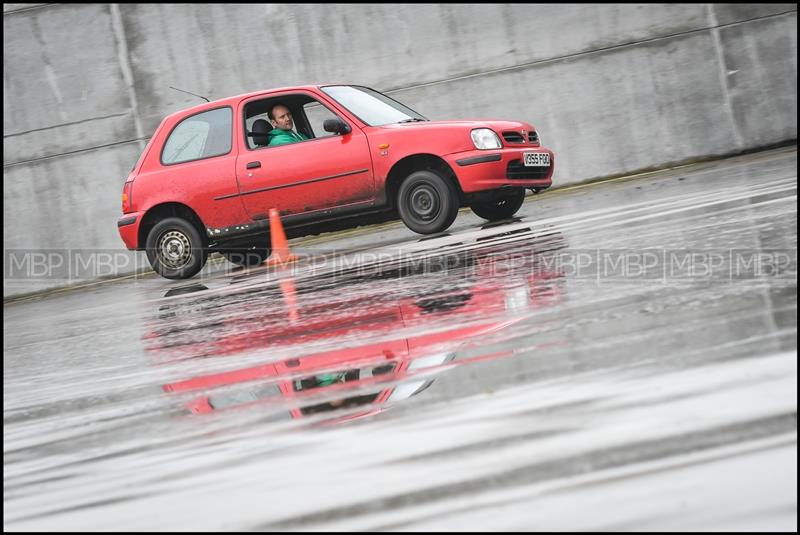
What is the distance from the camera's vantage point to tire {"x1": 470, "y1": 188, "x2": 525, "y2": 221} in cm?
1159

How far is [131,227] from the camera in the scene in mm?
11164

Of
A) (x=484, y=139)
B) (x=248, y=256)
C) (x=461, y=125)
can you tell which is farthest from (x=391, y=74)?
(x=484, y=139)

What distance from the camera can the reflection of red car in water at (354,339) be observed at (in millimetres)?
3771

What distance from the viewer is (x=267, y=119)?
11.1 m

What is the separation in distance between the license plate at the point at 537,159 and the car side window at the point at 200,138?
2.85 m

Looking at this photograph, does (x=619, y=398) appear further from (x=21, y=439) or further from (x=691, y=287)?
(x=21, y=439)

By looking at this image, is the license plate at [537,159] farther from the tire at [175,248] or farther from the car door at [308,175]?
the tire at [175,248]

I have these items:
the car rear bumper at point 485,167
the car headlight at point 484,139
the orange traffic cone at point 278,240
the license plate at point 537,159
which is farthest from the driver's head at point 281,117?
the license plate at point 537,159

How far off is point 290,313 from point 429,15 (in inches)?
372

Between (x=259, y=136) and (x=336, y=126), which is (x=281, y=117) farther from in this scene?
(x=336, y=126)

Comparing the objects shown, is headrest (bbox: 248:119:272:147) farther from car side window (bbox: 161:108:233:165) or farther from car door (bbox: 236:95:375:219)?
car side window (bbox: 161:108:233:165)

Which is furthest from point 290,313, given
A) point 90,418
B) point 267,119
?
point 267,119

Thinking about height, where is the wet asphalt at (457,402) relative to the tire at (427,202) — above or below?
below

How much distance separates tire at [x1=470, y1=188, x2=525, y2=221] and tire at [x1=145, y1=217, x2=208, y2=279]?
2.82m
